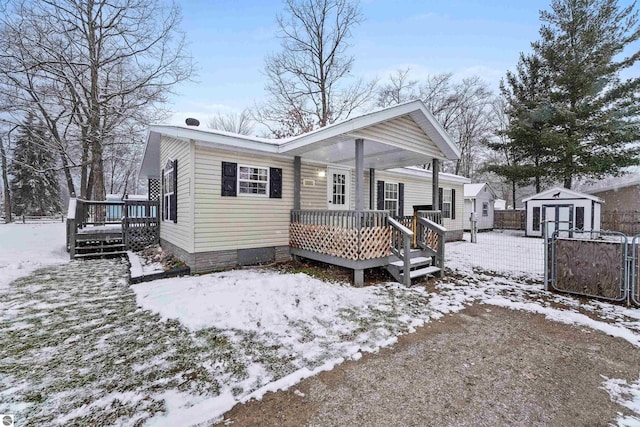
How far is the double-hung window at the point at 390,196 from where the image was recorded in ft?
35.6

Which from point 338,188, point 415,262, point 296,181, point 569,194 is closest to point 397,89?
point 569,194

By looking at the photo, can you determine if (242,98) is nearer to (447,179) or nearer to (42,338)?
→ (447,179)

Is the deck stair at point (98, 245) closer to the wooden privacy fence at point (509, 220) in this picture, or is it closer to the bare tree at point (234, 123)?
the bare tree at point (234, 123)

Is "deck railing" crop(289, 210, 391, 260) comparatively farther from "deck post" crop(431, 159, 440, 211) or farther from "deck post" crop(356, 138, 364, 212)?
"deck post" crop(431, 159, 440, 211)

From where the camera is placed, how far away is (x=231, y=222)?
6.77 m

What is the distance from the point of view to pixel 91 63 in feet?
42.0

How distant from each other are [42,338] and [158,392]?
2182 millimetres

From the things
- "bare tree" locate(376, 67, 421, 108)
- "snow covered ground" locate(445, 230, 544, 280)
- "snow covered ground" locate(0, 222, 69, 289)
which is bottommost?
"snow covered ground" locate(445, 230, 544, 280)

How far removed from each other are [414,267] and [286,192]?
147 inches

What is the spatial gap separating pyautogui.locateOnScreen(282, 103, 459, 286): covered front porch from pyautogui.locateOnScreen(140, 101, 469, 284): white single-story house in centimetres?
2

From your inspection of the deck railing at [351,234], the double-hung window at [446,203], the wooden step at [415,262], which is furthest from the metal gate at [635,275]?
the double-hung window at [446,203]

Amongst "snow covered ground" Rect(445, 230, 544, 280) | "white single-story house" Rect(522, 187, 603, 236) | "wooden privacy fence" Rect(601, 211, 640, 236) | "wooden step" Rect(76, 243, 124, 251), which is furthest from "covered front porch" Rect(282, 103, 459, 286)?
"wooden privacy fence" Rect(601, 211, 640, 236)

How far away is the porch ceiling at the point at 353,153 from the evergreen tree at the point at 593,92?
12.6m

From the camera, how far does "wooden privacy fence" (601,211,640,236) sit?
15.3 metres
